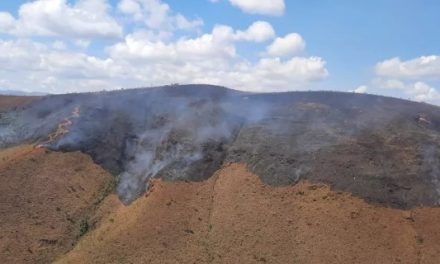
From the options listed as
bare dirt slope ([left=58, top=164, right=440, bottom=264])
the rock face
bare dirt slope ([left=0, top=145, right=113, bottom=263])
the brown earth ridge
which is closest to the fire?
the rock face

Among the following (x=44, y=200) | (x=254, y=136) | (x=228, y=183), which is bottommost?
(x=44, y=200)

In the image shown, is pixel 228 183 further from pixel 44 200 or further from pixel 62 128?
pixel 62 128

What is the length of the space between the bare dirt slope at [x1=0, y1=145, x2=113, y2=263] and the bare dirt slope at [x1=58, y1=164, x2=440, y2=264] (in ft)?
4.70

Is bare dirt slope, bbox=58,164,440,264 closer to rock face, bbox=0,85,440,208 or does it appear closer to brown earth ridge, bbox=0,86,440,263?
brown earth ridge, bbox=0,86,440,263

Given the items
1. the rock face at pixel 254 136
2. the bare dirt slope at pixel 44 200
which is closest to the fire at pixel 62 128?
the rock face at pixel 254 136

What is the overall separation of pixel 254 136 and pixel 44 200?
13.8m

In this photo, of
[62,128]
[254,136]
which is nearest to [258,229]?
[254,136]

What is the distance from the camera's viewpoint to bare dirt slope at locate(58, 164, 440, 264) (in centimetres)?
2334

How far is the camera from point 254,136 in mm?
31812

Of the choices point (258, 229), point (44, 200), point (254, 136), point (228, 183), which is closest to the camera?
point (258, 229)

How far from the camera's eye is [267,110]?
3475 centimetres

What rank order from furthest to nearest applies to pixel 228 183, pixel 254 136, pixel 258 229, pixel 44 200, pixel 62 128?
pixel 62 128 < pixel 254 136 < pixel 228 183 < pixel 44 200 < pixel 258 229

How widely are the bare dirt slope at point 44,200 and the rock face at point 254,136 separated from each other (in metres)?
1.32

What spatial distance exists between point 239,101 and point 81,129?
12.0 meters
